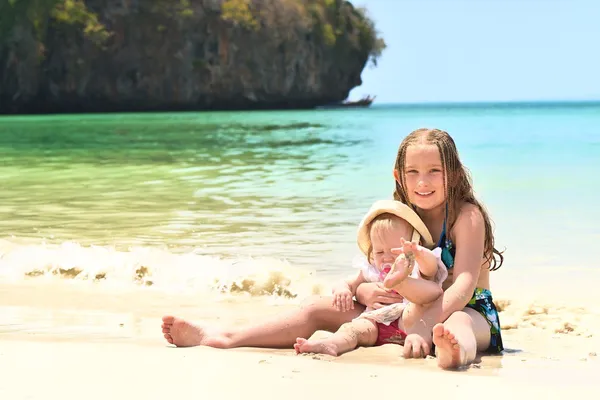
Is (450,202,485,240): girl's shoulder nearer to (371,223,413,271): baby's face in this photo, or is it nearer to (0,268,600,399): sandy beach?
(371,223,413,271): baby's face

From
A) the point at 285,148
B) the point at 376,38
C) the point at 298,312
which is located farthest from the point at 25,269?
the point at 376,38

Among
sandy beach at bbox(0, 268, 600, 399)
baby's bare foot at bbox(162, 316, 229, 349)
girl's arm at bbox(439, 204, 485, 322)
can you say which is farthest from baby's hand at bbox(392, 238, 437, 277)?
baby's bare foot at bbox(162, 316, 229, 349)

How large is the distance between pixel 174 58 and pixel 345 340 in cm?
6443

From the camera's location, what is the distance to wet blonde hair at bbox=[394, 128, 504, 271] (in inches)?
163

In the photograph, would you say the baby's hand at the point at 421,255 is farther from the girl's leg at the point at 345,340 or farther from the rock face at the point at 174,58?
the rock face at the point at 174,58

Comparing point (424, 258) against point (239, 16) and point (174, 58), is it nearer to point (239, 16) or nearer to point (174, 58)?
point (174, 58)

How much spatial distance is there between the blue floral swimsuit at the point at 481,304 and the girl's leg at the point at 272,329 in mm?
467

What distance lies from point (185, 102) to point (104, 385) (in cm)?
6614

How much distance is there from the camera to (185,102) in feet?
226

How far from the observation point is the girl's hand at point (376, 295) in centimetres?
424

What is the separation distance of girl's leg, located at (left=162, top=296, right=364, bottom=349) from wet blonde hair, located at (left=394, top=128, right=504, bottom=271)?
0.60 meters

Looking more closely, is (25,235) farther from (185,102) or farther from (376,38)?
(376,38)

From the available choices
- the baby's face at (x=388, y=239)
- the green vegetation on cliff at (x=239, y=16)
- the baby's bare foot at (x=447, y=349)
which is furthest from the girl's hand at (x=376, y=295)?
the green vegetation on cliff at (x=239, y=16)

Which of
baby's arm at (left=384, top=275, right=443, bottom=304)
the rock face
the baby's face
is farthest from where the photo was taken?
the rock face
